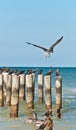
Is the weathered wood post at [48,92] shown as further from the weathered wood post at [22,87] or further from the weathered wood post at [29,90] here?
the weathered wood post at [22,87]

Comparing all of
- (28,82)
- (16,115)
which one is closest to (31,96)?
(28,82)

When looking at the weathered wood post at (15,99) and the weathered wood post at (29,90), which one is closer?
the weathered wood post at (15,99)

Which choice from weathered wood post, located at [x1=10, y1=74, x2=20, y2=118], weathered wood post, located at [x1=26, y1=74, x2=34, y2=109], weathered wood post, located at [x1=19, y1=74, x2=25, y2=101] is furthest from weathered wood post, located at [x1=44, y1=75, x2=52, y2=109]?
weathered wood post, located at [x1=19, y1=74, x2=25, y2=101]

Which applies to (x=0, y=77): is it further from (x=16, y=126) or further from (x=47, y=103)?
(x=16, y=126)

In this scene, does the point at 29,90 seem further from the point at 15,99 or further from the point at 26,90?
the point at 15,99

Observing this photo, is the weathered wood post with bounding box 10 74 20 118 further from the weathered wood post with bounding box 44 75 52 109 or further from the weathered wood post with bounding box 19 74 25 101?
the weathered wood post with bounding box 19 74 25 101

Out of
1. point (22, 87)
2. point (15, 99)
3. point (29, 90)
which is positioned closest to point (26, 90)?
point (29, 90)

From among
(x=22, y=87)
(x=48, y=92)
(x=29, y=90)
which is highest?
(x=22, y=87)

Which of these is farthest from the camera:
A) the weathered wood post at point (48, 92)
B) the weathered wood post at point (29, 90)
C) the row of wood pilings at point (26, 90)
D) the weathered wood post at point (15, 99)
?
the weathered wood post at point (29, 90)

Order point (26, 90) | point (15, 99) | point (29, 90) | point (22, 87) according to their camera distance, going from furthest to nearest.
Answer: point (22, 87)
point (26, 90)
point (29, 90)
point (15, 99)

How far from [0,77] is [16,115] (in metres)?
7.03

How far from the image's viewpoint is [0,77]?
132ft

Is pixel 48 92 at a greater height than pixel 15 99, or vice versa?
pixel 48 92

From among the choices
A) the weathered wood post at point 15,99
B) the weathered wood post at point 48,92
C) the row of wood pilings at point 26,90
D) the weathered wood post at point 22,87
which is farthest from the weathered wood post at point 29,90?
the weathered wood post at point 22,87
